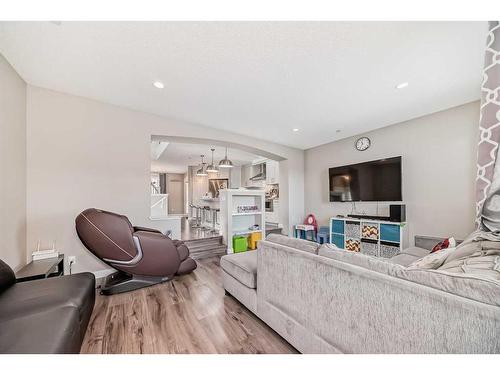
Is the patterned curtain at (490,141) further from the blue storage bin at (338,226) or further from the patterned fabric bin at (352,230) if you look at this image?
the blue storage bin at (338,226)

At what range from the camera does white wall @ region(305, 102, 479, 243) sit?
9.23 feet

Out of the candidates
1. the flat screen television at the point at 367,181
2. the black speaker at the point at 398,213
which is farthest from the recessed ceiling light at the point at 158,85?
Answer: the black speaker at the point at 398,213

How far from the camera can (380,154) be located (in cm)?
382

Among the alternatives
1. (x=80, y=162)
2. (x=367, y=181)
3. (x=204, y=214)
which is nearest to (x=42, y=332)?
(x=80, y=162)

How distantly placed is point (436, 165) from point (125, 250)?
15.6 ft

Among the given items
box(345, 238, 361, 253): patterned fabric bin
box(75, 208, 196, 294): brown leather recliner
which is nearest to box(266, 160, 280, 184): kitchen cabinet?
box(345, 238, 361, 253): patterned fabric bin

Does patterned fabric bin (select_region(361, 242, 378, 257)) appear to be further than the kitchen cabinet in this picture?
No

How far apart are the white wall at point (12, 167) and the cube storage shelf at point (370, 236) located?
491cm

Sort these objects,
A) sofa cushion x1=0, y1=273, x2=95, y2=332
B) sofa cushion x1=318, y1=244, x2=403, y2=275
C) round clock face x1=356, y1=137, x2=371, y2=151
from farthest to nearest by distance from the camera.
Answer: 1. round clock face x1=356, y1=137, x2=371, y2=151
2. sofa cushion x1=0, y1=273, x2=95, y2=332
3. sofa cushion x1=318, y1=244, x2=403, y2=275

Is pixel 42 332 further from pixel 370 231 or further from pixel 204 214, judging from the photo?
pixel 204 214

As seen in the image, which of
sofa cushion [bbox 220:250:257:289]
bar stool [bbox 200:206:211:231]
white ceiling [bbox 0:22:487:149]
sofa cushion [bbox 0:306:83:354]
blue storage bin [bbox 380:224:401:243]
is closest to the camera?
sofa cushion [bbox 0:306:83:354]

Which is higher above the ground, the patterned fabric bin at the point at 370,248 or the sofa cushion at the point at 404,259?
the sofa cushion at the point at 404,259

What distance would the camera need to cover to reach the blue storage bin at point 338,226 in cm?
407

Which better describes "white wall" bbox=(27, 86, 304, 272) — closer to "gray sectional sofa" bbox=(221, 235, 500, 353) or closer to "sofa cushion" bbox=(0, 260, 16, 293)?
"sofa cushion" bbox=(0, 260, 16, 293)
